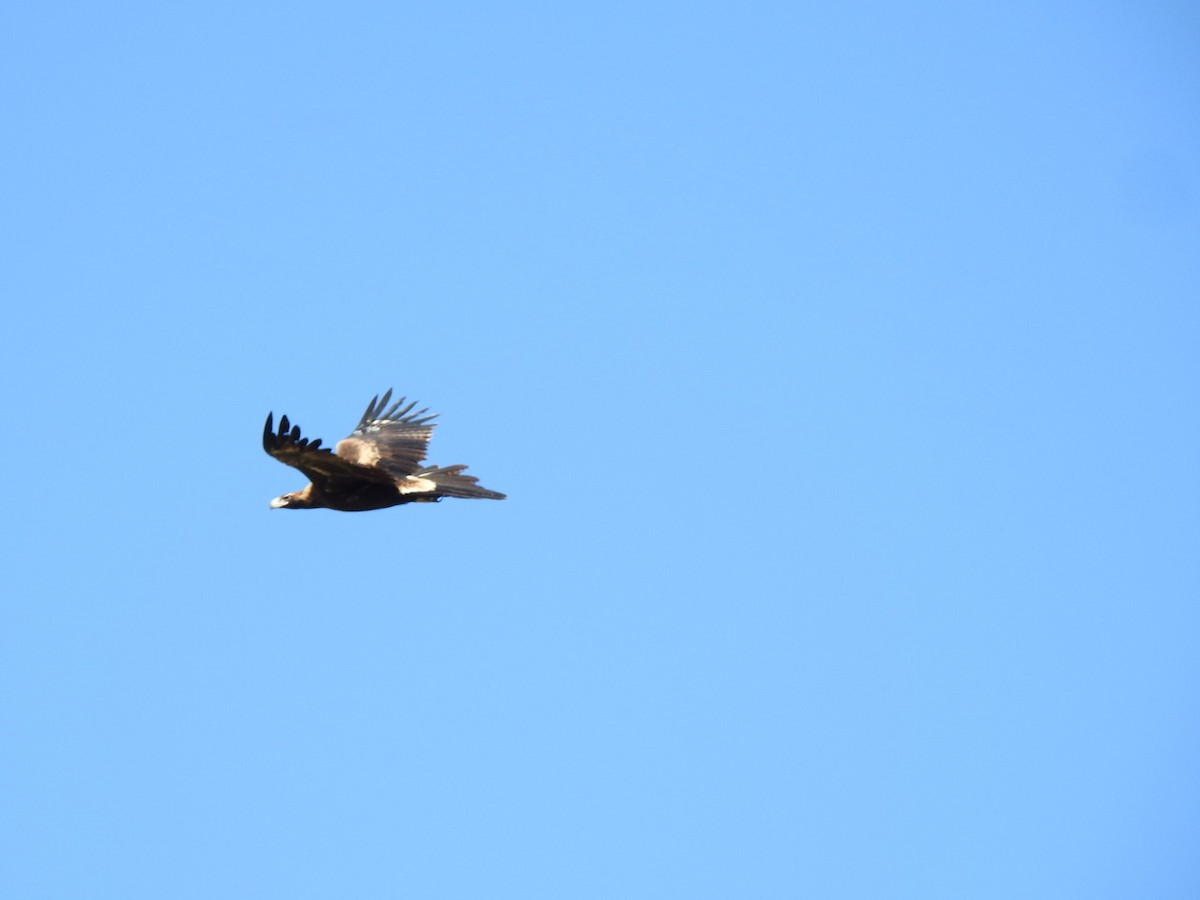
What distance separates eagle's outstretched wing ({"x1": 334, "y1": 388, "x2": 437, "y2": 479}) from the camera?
2552 centimetres

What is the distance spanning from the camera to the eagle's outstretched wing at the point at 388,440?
83.7ft

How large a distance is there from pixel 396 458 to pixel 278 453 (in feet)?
8.44

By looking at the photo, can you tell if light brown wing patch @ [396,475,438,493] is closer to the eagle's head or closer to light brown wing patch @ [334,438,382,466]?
light brown wing patch @ [334,438,382,466]

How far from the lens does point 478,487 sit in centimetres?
2425

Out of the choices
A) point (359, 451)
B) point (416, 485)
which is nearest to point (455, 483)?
point (416, 485)

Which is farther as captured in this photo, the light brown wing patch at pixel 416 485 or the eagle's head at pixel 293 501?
the eagle's head at pixel 293 501

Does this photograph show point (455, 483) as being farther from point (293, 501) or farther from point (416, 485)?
point (293, 501)

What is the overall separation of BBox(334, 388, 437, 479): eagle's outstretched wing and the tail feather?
0.41 meters

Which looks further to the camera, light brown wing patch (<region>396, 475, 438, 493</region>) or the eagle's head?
the eagle's head

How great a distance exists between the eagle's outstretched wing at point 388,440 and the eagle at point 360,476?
0.05ft

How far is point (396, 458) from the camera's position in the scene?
2597 centimetres

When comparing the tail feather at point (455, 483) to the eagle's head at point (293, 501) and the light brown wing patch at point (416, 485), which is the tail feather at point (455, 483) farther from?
the eagle's head at point (293, 501)

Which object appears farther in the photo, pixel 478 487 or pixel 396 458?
pixel 396 458

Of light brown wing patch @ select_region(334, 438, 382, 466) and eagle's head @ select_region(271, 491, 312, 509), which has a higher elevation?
light brown wing patch @ select_region(334, 438, 382, 466)
